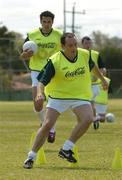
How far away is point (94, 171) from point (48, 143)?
16.0 feet

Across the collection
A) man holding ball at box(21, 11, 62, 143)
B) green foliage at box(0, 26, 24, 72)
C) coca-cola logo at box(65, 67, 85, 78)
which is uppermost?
coca-cola logo at box(65, 67, 85, 78)

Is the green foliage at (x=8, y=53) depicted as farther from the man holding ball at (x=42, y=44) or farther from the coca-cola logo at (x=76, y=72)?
the coca-cola logo at (x=76, y=72)

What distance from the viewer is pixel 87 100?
1210 cm

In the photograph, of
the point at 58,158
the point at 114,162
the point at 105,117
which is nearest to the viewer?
the point at 114,162

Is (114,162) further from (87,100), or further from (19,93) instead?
(19,93)

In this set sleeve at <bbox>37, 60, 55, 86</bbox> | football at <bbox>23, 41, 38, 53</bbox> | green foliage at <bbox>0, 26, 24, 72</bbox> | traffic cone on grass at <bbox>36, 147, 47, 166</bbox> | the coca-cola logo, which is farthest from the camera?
green foliage at <bbox>0, 26, 24, 72</bbox>

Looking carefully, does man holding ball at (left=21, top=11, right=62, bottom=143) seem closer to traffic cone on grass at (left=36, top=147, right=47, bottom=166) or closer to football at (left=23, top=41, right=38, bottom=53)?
football at (left=23, top=41, right=38, bottom=53)

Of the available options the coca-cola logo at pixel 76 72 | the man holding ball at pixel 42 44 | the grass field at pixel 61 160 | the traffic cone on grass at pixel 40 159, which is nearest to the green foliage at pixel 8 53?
the grass field at pixel 61 160

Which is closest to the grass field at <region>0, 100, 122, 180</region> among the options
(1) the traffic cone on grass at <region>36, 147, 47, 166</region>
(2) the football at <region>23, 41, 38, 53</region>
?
(1) the traffic cone on grass at <region>36, 147, 47, 166</region>

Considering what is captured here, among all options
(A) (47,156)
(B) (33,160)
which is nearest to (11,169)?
(B) (33,160)

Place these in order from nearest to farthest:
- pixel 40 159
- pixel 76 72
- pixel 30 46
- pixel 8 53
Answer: pixel 76 72, pixel 40 159, pixel 30 46, pixel 8 53

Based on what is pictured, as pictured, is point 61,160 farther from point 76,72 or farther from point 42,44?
point 42,44

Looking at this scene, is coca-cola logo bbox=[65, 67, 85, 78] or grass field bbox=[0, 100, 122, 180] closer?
grass field bbox=[0, 100, 122, 180]

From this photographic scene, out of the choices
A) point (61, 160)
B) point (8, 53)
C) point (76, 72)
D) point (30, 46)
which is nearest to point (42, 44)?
point (30, 46)
